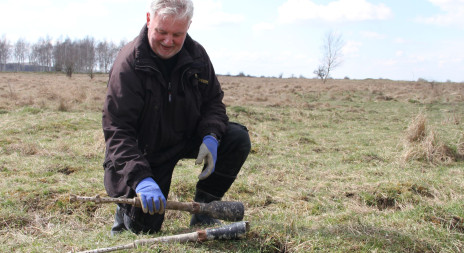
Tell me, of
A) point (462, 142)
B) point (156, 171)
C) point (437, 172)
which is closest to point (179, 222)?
point (156, 171)

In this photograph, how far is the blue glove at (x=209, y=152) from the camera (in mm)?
3010

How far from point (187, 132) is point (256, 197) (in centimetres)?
155

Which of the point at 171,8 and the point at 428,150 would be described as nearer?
the point at 171,8

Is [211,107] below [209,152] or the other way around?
the other way around

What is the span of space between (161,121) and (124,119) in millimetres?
280

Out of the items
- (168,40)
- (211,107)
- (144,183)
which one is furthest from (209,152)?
(168,40)

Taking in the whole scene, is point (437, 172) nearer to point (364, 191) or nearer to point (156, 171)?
point (364, 191)

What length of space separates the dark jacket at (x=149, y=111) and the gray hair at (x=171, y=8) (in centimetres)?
27

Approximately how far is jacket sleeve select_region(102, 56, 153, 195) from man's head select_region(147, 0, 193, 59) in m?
0.27

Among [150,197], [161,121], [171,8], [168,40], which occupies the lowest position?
[150,197]

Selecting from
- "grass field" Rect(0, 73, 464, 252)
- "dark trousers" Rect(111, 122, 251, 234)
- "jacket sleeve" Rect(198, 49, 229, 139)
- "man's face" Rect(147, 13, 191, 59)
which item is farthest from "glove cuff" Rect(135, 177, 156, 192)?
"man's face" Rect(147, 13, 191, 59)

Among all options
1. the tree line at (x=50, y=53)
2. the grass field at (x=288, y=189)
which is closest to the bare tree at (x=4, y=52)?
the tree line at (x=50, y=53)

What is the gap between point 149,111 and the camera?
2916 mm

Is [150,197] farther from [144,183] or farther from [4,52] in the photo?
[4,52]
